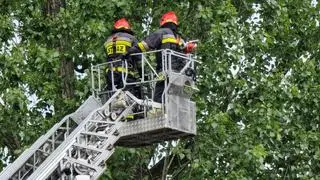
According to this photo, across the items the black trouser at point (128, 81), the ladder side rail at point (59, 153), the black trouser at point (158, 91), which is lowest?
the ladder side rail at point (59, 153)

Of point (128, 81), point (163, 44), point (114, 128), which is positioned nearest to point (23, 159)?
point (114, 128)

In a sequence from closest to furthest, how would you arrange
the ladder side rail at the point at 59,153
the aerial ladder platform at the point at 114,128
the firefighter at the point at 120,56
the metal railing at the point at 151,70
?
the ladder side rail at the point at 59,153
the aerial ladder platform at the point at 114,128
the metal railing at the point at 151,70
the firefighter at the point at 120,56

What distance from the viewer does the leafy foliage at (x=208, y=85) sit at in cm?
1967

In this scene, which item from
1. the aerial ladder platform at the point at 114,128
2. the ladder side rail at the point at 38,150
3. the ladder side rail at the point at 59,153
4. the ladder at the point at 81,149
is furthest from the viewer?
the ladder side rail at the point at 38,150

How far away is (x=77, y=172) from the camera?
14969 millimetres

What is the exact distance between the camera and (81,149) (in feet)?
50.0

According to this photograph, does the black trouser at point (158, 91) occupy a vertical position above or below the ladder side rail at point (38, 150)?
above

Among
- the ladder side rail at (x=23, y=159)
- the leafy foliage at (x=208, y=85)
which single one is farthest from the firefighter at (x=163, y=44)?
the leafy foliage at (x=208, y=85)

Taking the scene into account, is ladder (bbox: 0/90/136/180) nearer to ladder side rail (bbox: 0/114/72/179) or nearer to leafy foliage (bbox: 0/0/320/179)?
ladder side rail (bbox: 0/114/72/179)

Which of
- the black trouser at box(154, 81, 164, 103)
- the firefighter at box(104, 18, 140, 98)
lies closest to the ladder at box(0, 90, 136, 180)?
the black trouser at box(154, 81, 164, 103)

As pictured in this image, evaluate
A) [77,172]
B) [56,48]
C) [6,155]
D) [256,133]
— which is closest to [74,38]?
[56,48]

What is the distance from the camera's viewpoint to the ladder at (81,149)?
14875mm

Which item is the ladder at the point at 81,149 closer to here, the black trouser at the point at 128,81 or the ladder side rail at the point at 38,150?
the ladder side rail at the point at 38,150

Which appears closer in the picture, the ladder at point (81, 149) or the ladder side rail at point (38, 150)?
the ladder at point (81, 149)
